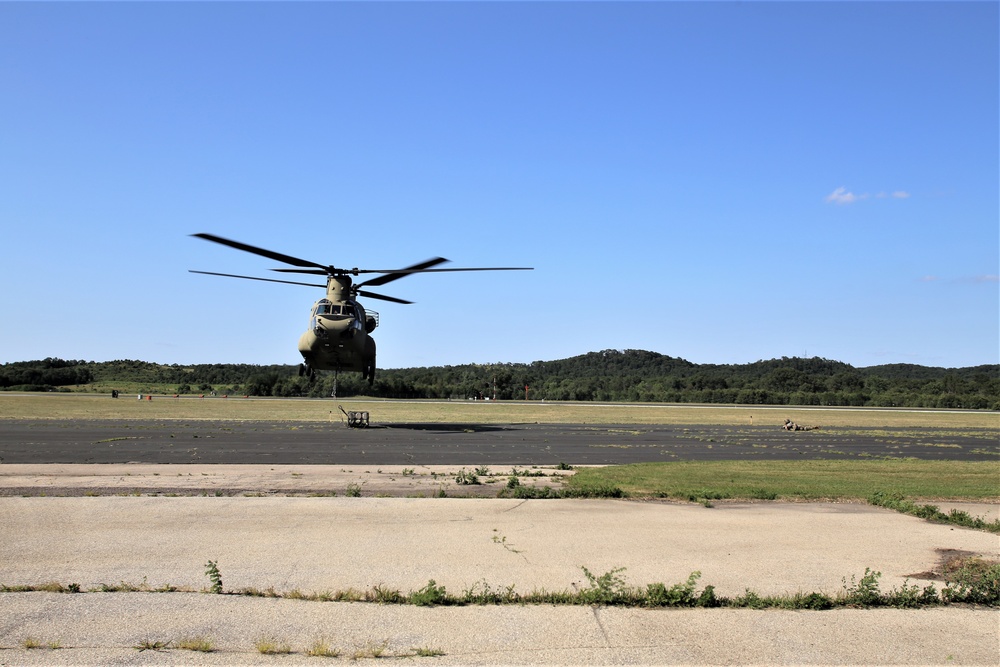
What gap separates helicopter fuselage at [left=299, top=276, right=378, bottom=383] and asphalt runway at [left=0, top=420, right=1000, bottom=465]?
11.9 feet

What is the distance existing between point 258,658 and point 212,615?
135cm

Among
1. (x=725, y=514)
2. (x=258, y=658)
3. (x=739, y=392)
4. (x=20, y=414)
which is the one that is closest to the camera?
(x=258, y=658)

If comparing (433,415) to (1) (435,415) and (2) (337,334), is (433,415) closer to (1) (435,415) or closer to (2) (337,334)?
(1) (435,415)

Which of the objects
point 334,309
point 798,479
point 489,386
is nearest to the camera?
point 798,479

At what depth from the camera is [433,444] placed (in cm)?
3041

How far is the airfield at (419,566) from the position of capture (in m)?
6.74

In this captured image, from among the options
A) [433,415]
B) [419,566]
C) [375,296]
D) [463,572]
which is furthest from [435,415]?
[463,572]

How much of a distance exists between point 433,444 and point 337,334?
8.69m

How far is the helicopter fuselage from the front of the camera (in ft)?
117

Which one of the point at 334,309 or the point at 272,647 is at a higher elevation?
the point at 334,309

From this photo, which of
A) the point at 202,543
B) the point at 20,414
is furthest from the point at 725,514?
the point at 20,414

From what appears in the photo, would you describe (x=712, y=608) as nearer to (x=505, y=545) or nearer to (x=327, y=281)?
(x=505, y=545)

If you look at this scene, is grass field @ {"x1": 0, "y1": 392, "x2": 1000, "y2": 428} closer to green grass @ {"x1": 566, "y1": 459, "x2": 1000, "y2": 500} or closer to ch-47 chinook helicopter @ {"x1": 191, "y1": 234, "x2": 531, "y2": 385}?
ch-47 chinook helicopter @ {"x1": 191, "y1": 234, "x2": 531, "y2": 385}

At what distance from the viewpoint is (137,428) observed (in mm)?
36250
